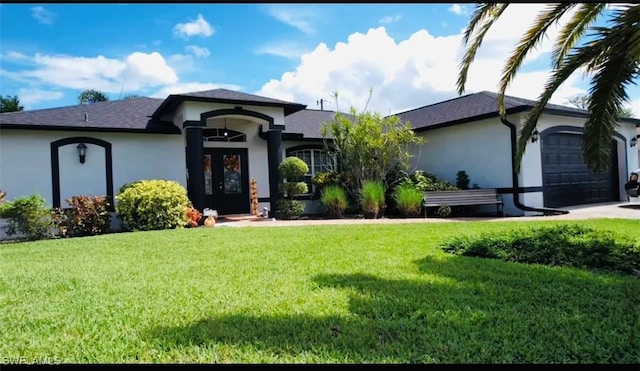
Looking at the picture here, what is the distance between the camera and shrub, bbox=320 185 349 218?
13805 millimetres

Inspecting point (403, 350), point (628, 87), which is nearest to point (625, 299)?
point (403, 350)

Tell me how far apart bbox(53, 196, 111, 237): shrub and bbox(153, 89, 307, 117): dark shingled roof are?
3689 millimetres

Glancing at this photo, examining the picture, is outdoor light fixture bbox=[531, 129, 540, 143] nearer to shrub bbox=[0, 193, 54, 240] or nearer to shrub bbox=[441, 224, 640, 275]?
shrub bbox=[441, 224, 640, 275]

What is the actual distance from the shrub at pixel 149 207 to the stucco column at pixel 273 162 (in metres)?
3.38

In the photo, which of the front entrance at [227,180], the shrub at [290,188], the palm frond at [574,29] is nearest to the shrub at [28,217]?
the front entrance at [227,180]

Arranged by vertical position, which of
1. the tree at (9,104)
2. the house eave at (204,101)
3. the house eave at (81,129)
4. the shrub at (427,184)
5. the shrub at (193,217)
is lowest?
the shrub at (193,217)

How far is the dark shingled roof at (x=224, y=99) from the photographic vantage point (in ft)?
40.2

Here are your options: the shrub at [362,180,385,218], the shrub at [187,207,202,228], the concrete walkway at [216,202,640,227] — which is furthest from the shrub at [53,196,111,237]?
the shrub at [362,180,385,218]

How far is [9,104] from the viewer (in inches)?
1005

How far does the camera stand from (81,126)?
40.4 ft

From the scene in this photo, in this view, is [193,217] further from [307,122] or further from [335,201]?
[307,122]

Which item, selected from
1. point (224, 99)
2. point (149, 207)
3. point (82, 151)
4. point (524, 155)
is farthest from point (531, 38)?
point (82, 151)

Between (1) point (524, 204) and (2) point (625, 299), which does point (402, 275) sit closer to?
→ (2) point (625, 299)

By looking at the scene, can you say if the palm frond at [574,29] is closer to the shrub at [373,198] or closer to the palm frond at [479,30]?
the palm frond at [479,30]
